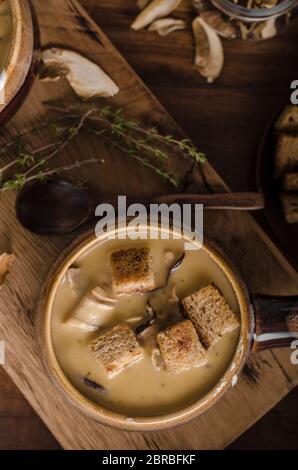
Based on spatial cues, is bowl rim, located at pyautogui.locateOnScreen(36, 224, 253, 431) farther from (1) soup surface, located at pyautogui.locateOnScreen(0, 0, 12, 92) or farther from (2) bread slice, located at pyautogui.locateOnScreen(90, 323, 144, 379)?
(1) soup surface, located at pyautogui.locateOnScreen(0, 0, 12, 92)

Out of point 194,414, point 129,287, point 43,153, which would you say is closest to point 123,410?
point 194,414

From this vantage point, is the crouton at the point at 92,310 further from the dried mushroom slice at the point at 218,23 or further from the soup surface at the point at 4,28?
the dried mushroom slice at the point at 218,23

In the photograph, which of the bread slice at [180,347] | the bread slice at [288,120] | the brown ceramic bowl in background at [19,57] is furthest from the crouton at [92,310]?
the bread slice at [288,120]

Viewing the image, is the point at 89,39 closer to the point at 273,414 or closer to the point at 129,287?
the point at 129,287

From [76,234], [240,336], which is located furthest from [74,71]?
[240,336]

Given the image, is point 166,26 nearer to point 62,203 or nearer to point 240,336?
point 62,203

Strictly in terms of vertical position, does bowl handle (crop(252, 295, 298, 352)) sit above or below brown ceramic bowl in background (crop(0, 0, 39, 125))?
below

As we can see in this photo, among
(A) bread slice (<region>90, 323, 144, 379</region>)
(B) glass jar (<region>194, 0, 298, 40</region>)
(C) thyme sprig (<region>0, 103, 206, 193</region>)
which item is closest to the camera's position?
(A) bread slice (<region>90, 323, 144, 379</region>)
